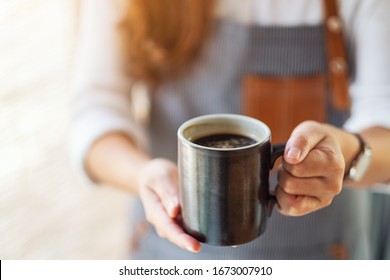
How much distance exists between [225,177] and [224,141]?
3 centimetres

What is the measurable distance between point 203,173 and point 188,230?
0.06 m

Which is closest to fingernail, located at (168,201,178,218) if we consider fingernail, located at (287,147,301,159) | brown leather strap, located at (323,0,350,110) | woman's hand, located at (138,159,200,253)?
woman's hand, located at (138,159,200,253)

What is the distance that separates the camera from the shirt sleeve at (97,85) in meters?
0.64

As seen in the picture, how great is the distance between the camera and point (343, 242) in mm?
Answer: 656

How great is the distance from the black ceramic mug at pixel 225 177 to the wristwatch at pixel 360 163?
9cm

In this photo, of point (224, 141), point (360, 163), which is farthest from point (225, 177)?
point (360, 163)

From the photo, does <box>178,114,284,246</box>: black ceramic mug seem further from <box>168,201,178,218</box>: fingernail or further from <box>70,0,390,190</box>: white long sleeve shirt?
<box>70,0,390,190</box>: white long sleeve shirt

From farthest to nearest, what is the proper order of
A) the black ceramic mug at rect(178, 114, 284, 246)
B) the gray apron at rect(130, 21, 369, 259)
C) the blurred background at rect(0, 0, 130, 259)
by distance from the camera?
the gray apron at rect(130, 21, 369, 259), the blurred background at rect(0, 0, 130, 259), the black ceramic mug at rect(178, 114, 284, 246)

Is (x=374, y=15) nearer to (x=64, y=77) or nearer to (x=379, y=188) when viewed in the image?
(x=379, y=188)

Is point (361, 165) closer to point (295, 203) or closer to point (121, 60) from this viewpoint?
point (295, 203)

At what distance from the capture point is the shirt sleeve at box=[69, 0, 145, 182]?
0.64m

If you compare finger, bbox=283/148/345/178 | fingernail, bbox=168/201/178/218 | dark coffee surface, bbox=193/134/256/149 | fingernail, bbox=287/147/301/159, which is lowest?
fingernail, bbox=168/201/178/218

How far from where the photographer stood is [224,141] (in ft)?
1.37

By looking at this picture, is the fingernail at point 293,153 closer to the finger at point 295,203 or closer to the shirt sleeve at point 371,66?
the finger at point 295,203
